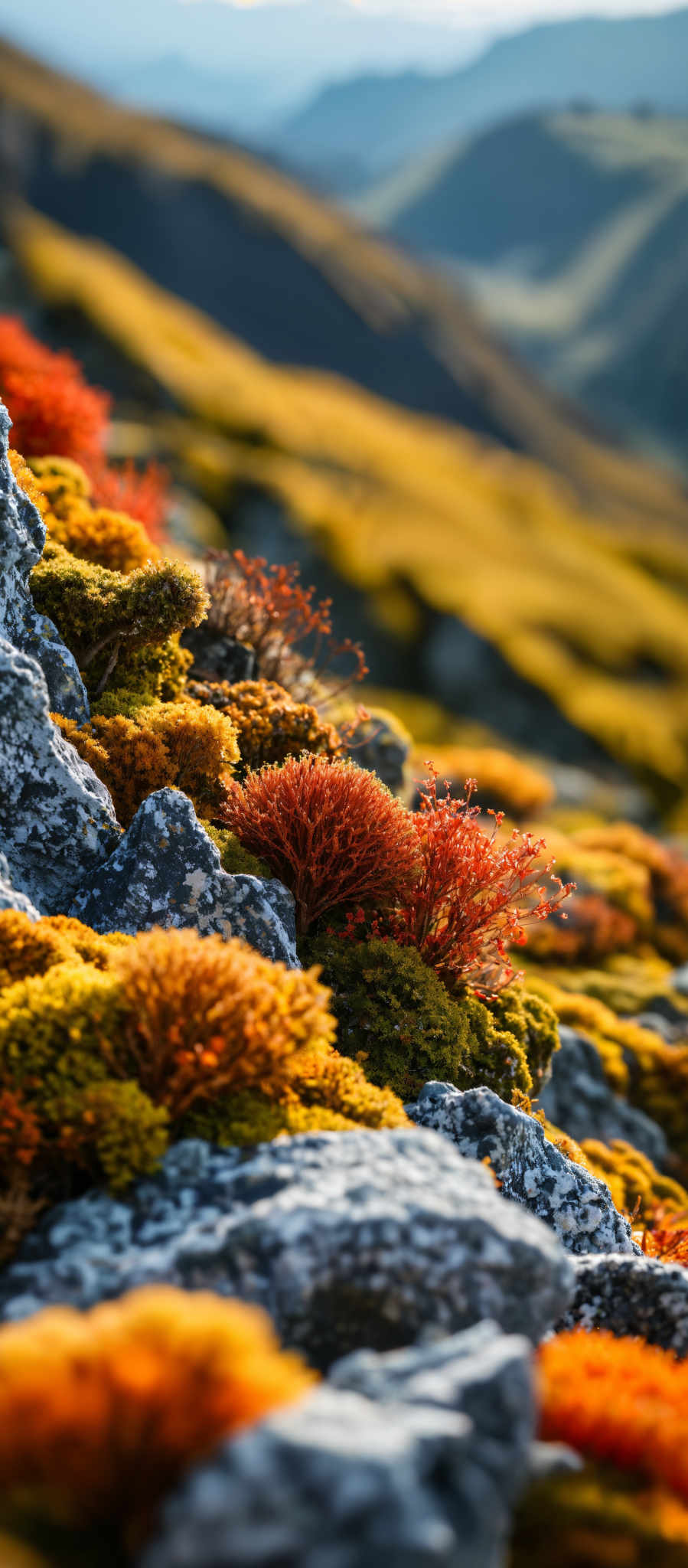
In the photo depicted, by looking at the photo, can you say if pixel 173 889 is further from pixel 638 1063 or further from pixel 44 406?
pixel 44 406

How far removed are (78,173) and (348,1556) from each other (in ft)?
534

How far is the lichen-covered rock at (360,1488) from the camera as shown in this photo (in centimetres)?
304

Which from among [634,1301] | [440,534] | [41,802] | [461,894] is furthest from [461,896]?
[440,534]

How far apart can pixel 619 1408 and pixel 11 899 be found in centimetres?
474

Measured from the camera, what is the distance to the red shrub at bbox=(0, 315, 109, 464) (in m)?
13.8

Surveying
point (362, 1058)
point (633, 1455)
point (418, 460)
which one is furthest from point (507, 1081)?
point (418, 460)

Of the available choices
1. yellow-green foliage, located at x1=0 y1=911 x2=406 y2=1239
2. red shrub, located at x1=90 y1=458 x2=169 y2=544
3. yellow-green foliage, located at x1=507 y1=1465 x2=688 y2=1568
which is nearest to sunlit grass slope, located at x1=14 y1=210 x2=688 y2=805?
red shrub, located at x1=90 y1=458 x2=169 y2=544

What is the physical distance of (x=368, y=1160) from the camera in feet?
17.6

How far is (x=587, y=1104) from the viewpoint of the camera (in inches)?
500

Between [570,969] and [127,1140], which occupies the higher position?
[570,969]

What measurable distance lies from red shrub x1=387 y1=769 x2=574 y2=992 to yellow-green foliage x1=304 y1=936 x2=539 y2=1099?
35 centimetres

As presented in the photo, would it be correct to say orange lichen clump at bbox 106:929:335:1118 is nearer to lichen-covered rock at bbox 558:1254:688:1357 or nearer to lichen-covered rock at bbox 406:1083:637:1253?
lichen-covered rock at bbox 406:1083:637:1253

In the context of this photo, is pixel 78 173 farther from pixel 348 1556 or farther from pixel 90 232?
pixel 348 1556

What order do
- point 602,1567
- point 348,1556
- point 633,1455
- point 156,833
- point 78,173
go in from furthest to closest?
1. point 78,173
2. point 156,833
3. point 633,1455
4. point 602,1567
5. point 348,1556
